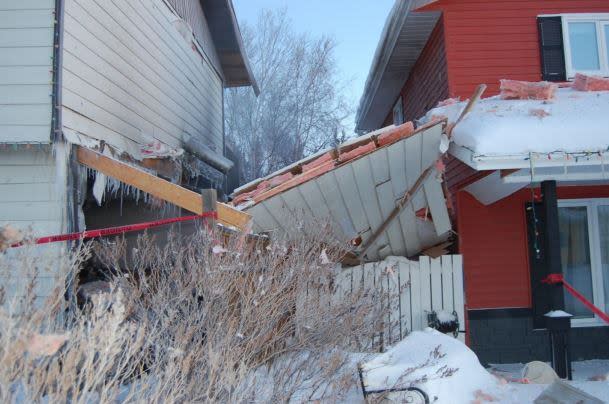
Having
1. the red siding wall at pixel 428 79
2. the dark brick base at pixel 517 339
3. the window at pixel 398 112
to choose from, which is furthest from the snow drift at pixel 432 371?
the window at pixel 398 112

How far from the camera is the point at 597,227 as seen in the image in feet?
26.6

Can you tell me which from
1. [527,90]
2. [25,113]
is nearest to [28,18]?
[25,113]

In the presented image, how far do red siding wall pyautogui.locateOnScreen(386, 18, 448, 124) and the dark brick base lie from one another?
11.0ft

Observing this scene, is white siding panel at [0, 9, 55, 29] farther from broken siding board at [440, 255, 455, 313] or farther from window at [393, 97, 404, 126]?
window at [393, 97, 404, 126]

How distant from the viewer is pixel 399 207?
22.2 feet

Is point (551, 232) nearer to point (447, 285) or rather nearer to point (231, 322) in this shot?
point (447, 285)

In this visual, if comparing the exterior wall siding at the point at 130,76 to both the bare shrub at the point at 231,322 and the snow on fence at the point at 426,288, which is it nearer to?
the bare shrub at the point at 231,322

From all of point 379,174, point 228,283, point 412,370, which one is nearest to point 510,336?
point 379,174

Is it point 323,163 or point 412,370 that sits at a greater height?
point 323,163

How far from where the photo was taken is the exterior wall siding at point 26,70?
5168 millimetres

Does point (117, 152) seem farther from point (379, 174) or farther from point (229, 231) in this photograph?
point (379, 174)

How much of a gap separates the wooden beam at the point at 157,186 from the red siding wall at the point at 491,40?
4.81 m

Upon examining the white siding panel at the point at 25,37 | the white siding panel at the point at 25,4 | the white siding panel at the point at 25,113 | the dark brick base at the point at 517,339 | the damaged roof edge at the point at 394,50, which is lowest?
the dark brick base at the point at 517,339

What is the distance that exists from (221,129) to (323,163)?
761 centimetres
